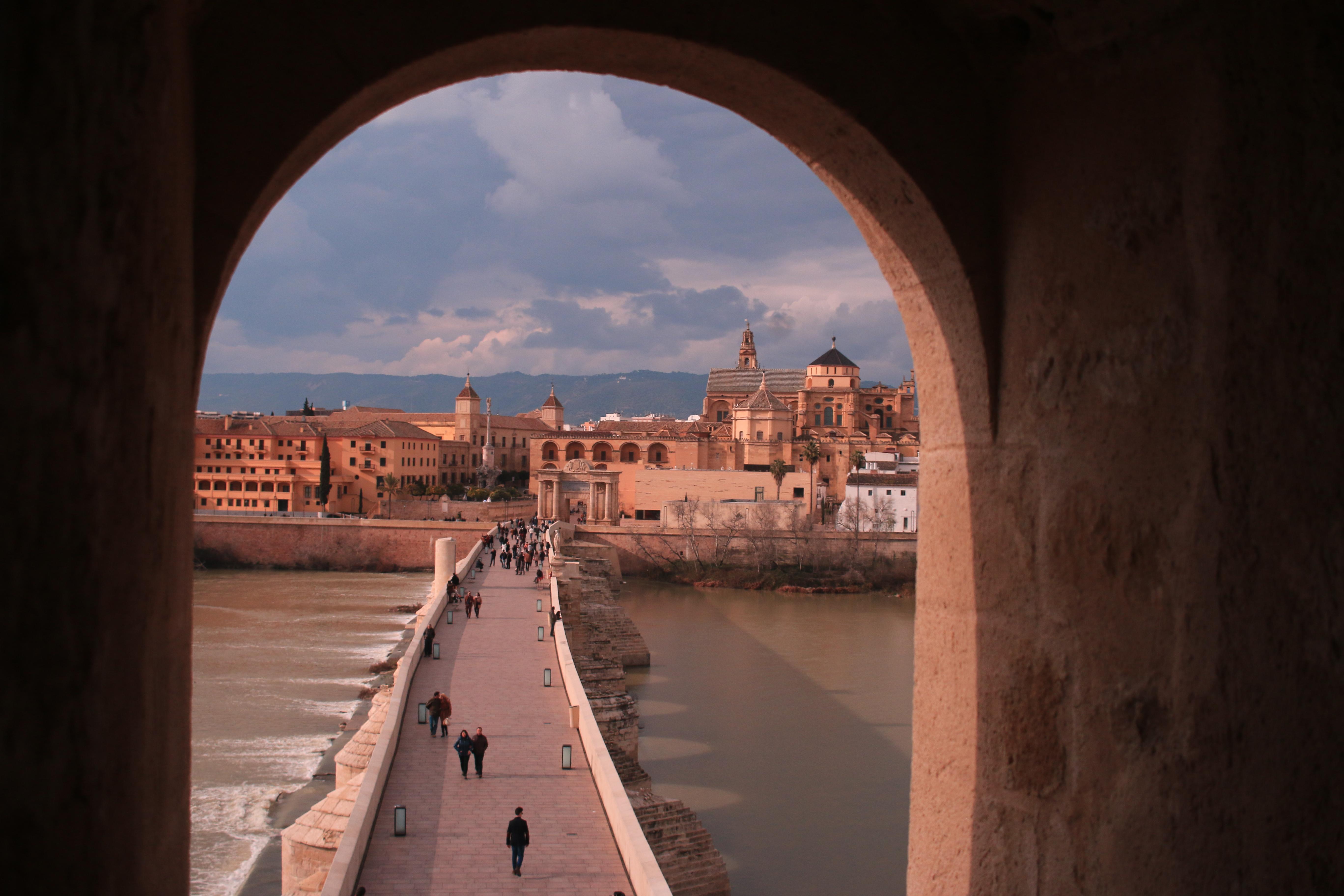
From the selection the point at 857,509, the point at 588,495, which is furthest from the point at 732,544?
the point at 588,495

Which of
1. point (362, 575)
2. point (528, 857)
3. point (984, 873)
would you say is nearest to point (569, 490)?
point (362, 575)

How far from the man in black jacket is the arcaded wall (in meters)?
6.01

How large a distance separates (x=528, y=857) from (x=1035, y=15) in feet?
25.8

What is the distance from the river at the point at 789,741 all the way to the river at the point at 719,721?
0.15 feet

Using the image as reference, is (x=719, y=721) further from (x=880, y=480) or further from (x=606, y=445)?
(x=606, y=445)

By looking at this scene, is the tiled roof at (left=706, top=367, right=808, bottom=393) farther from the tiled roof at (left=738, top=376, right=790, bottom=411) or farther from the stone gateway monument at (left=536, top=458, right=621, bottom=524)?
the stone gateway monument at (left=536, top=458, right=621, bottom=524)

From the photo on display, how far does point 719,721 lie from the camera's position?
20.5m

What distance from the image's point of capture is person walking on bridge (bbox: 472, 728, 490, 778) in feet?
34.0

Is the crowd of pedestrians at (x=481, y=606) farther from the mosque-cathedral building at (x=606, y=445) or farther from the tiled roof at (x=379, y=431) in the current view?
the tiled roof at (x=379, y=431)

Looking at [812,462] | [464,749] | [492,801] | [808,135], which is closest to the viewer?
[808,135]

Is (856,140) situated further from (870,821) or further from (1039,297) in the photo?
(870,821)

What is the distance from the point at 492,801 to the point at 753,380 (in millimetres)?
69857

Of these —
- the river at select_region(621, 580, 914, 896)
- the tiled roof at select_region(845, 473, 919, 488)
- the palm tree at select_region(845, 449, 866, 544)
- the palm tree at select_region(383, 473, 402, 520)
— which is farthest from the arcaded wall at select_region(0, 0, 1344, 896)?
the palm tree at select_region(383, 473, 402, 520)

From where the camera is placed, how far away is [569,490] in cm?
5825
